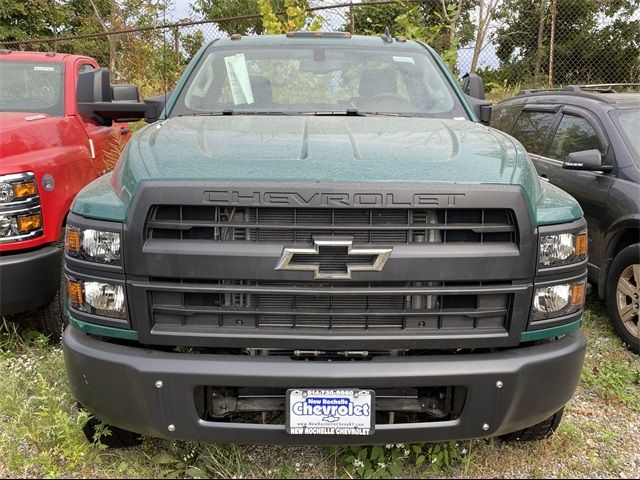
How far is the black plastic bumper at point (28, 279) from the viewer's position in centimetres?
345

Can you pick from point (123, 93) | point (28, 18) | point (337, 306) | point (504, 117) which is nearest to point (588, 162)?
point (504, 117)

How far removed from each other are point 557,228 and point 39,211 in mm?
3080

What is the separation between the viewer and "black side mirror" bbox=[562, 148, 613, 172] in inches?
178

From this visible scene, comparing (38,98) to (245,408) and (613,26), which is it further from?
(613,26)

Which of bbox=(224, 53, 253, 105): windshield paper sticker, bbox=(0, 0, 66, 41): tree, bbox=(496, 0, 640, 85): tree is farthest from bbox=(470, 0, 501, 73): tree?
bbox=(0, 0, 66, 41): tree

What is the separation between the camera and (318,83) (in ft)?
12.0

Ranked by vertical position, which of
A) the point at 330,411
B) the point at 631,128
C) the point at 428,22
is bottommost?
the point at 330,411

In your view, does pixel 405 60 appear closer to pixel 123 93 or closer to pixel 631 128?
pixel 123 93

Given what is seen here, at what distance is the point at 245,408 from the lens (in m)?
2.36

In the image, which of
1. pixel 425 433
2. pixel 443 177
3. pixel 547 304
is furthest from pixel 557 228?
pixel 425 433

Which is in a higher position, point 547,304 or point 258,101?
point 258,101

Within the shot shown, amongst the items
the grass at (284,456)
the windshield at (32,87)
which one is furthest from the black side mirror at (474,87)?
the windshield at (32,87)

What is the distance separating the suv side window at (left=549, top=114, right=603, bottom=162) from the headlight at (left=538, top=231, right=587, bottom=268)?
2730 millimetres

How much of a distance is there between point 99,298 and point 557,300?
1.91 meters
